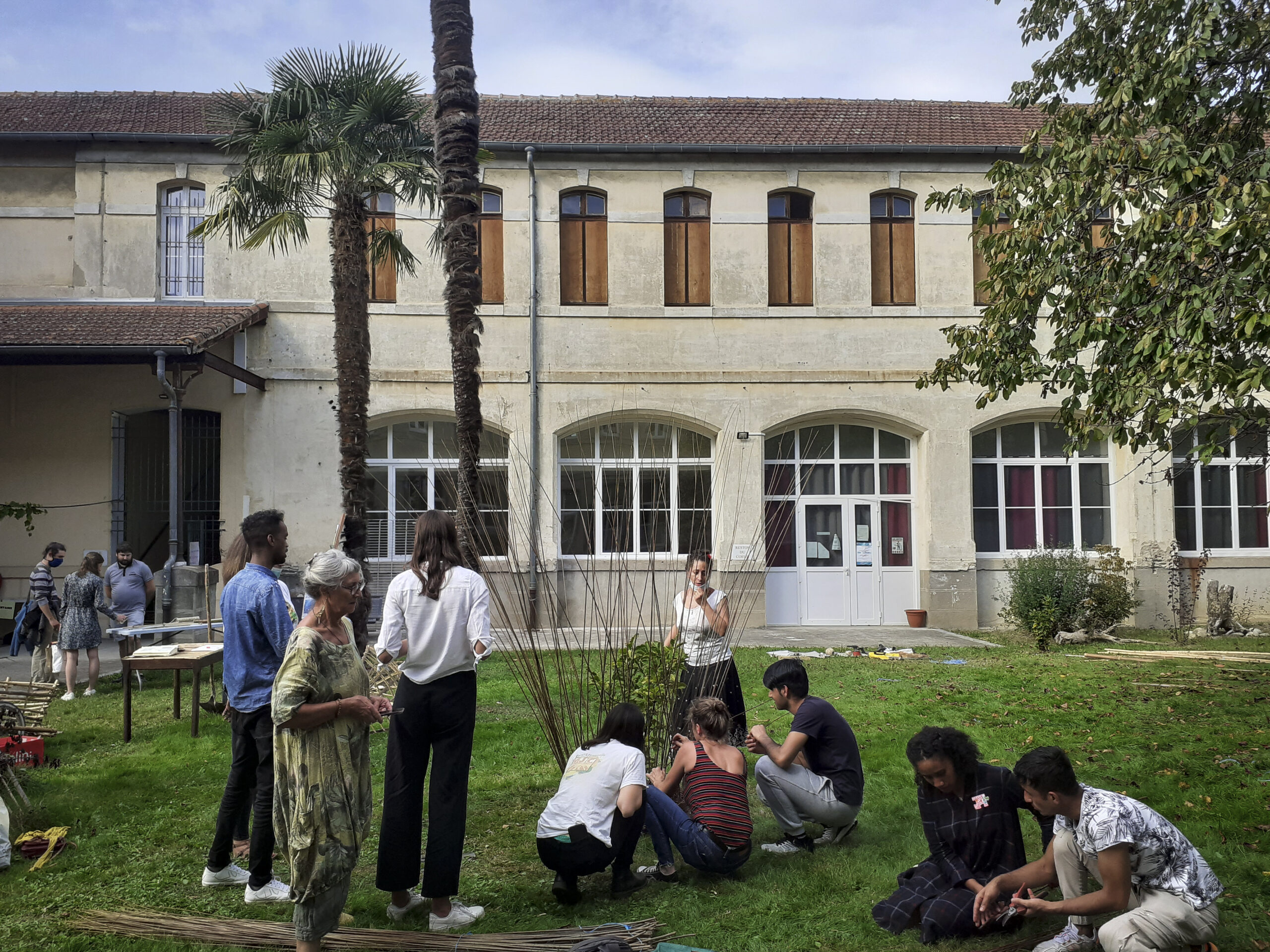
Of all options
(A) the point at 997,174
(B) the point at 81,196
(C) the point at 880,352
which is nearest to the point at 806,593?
(C) the point at 880,352

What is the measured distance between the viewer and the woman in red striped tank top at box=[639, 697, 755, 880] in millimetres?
4840

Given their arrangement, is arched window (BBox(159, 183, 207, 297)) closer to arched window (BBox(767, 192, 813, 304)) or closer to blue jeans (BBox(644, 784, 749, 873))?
arched window (BBox(767, 192, 813, 304))

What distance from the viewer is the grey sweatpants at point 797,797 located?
17.3ft

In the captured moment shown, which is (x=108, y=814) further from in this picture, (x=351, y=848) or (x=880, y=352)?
(x=880, y=352)

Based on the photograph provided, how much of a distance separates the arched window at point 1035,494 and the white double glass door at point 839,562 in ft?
6.01

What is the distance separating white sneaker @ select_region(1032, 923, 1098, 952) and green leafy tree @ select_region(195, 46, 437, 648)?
856 centimetres

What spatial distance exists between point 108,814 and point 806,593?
40.2 ft

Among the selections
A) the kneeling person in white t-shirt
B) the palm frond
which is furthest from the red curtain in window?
the kneeling person in white t-shirt

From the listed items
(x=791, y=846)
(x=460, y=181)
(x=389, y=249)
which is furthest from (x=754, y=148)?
(x=791, y=846)

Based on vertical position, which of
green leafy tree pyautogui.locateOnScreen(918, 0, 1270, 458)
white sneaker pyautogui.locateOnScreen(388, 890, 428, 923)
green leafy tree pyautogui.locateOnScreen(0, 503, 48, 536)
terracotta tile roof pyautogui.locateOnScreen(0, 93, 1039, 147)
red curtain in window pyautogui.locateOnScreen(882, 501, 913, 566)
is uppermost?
terracotta tile roof pyautogui.locateOnScreen(0, 93, 1039, 147)

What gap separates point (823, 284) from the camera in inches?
653

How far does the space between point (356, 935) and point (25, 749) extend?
4125 mm

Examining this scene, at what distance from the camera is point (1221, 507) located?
16.8 metres

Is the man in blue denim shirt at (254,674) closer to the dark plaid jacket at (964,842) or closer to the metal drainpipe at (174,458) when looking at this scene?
the dark plaid jacket at (964,842)
